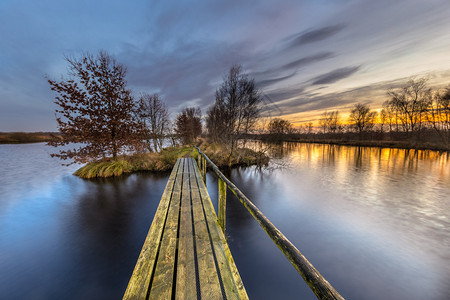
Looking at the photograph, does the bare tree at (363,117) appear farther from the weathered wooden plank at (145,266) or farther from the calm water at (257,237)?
the weathered wooden plank at (145,266)

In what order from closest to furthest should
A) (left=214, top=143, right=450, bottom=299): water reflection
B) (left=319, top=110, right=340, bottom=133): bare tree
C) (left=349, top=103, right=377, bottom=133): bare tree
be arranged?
(left=214, top=143, right=450, bottom=299): water reflection < (left=349, top=103, right=377, bottom=133): bare tree < (left=319, top=110, right=340, bottom=133): bare tree

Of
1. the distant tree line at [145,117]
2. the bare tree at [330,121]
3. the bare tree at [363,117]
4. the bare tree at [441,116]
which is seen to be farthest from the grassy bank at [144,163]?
the bare tree at [330,121]

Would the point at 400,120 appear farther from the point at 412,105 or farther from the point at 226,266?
the point at 226,266

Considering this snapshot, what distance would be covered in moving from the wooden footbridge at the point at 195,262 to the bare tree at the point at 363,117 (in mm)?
54089

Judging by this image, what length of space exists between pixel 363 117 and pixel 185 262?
182ft

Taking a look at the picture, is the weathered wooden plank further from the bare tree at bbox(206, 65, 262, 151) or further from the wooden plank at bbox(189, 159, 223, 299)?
the bare tree at bbox(206, 65, 262, 151)

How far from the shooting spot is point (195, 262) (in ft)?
7.50

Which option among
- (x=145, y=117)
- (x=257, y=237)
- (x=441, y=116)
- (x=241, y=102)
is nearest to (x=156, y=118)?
(x=145, y=117)

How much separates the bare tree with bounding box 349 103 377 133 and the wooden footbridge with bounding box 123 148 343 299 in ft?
177

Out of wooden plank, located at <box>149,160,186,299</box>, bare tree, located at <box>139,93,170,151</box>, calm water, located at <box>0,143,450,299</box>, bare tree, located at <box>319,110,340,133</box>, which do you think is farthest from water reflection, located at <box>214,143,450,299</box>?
bare tree, located at <box>319,110,340,133</box>

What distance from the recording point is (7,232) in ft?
17.7

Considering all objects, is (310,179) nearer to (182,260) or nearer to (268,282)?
(268,282)

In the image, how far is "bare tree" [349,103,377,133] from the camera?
137ft

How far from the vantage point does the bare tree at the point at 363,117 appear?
137 ft
